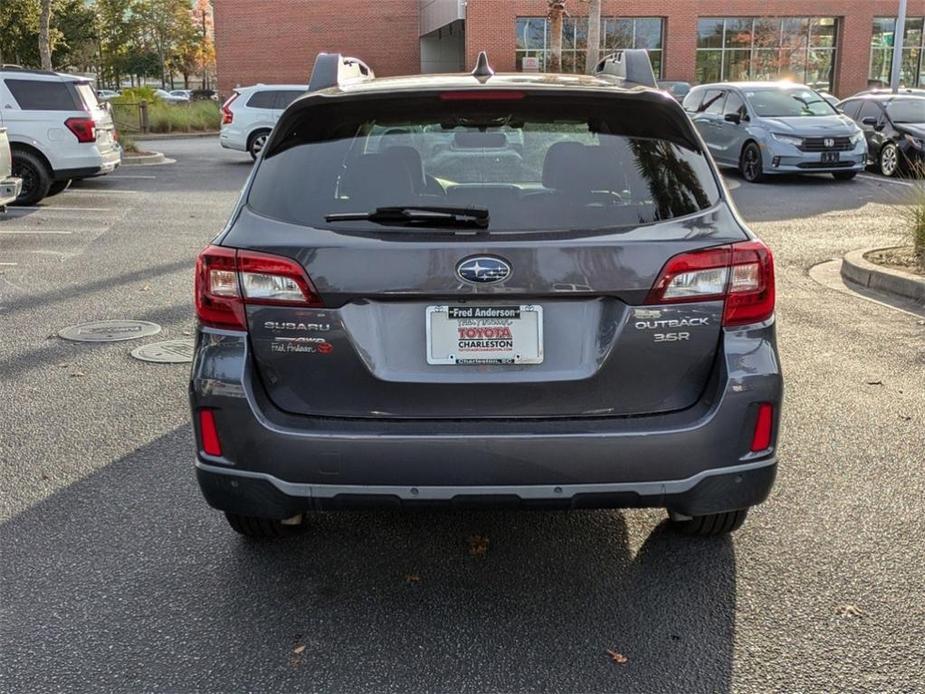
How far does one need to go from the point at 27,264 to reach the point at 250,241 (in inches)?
323

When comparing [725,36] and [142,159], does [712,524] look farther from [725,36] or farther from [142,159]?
[725,36]

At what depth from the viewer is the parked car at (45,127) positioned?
15.1m

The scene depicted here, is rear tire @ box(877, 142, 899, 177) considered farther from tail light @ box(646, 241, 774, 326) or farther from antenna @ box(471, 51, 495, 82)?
tail light @ box(646, 241, 774, 326)

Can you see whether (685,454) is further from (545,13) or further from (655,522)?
(545,13)

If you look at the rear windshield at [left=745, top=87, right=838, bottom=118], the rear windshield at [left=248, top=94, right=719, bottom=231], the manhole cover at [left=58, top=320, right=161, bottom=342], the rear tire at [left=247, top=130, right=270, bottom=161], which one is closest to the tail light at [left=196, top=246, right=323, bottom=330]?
the rear windshield at [left=248, top=94, right=719, bottom=231]

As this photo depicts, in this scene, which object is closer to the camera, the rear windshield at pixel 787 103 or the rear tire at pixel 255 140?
the rear windshield at pixel 787 103

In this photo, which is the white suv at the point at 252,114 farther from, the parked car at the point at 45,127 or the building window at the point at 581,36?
the building window at the point at 581,36

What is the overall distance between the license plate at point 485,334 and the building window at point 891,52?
46040mm

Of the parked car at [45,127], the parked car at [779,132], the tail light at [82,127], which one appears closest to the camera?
the parked car at [45,127]

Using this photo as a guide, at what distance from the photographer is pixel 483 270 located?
309 cm

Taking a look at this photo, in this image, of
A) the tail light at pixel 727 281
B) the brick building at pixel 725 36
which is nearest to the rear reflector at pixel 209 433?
the tail light at pixel 727 281

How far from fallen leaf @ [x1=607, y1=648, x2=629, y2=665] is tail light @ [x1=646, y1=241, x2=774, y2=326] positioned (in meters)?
1.09

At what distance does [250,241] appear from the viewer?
3223 mm

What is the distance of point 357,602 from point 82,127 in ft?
45.0
